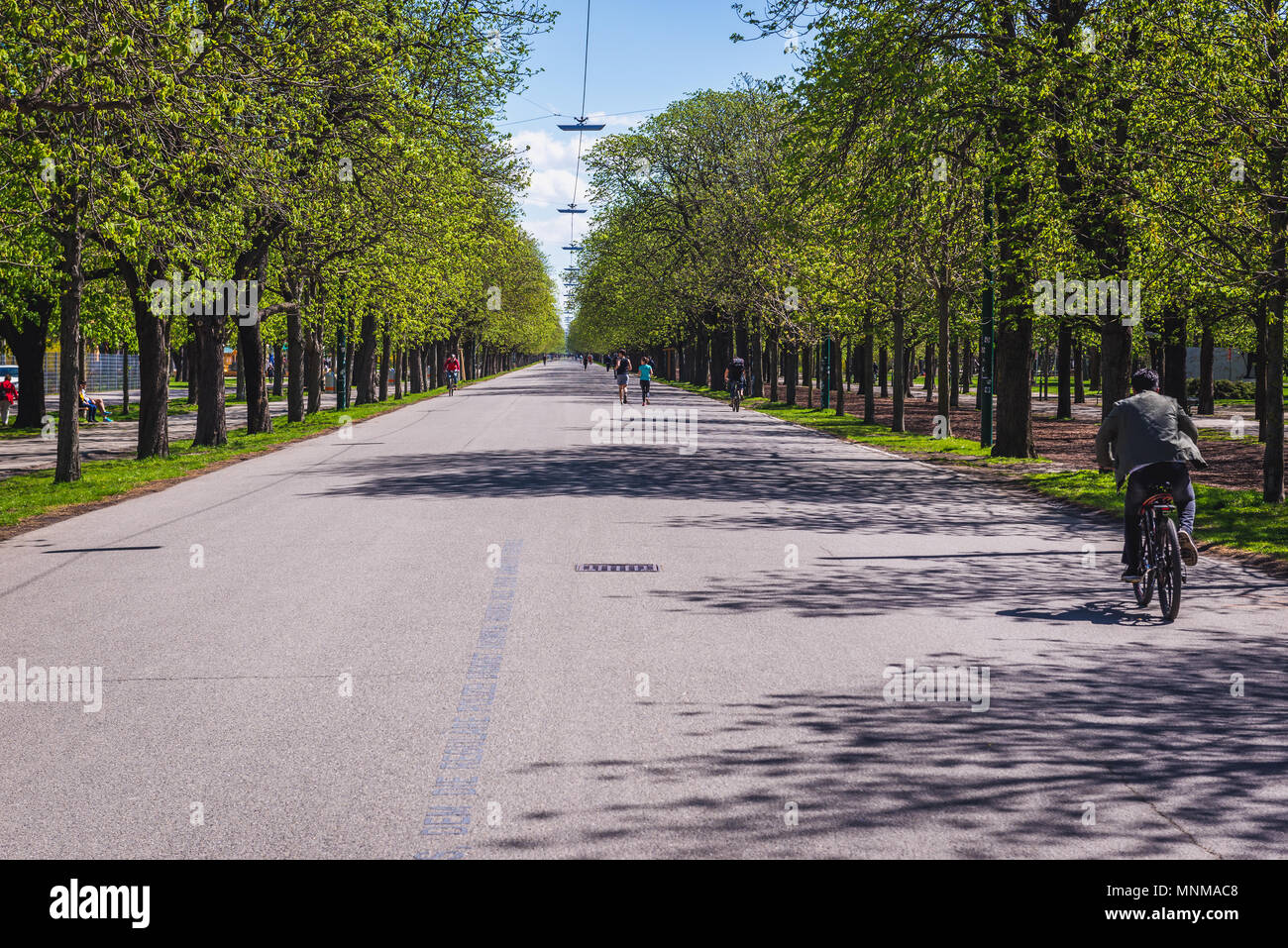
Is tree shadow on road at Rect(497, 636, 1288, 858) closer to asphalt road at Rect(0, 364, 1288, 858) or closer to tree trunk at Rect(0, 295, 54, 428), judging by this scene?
asphalt road at Rect(0, 364, 1288, 858)

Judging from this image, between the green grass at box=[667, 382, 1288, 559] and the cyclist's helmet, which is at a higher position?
the cyclist's helmet

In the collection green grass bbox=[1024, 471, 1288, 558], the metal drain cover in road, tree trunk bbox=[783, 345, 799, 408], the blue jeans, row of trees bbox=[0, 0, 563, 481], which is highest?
row of trees bbox=[0, 0, 563, 481]

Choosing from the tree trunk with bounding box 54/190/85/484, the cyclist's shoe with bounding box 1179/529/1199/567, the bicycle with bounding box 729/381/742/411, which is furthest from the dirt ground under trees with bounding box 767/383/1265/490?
the tree trunk with bounding box 54/190/85/484

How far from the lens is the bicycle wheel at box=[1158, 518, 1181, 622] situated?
917cm

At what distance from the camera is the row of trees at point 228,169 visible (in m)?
12.7

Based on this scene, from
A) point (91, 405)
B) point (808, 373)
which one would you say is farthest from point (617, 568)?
point (808, 373)

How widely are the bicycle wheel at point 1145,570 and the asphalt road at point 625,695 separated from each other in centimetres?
14

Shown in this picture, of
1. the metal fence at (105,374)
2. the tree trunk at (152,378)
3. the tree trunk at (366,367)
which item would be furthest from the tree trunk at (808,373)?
the metal fence at (105,374)

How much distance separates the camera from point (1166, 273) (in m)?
17.0

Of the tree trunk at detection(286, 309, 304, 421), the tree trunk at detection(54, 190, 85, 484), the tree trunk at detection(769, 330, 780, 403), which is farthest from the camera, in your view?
the tree trunk at detection(769, 330, 780, 403)
